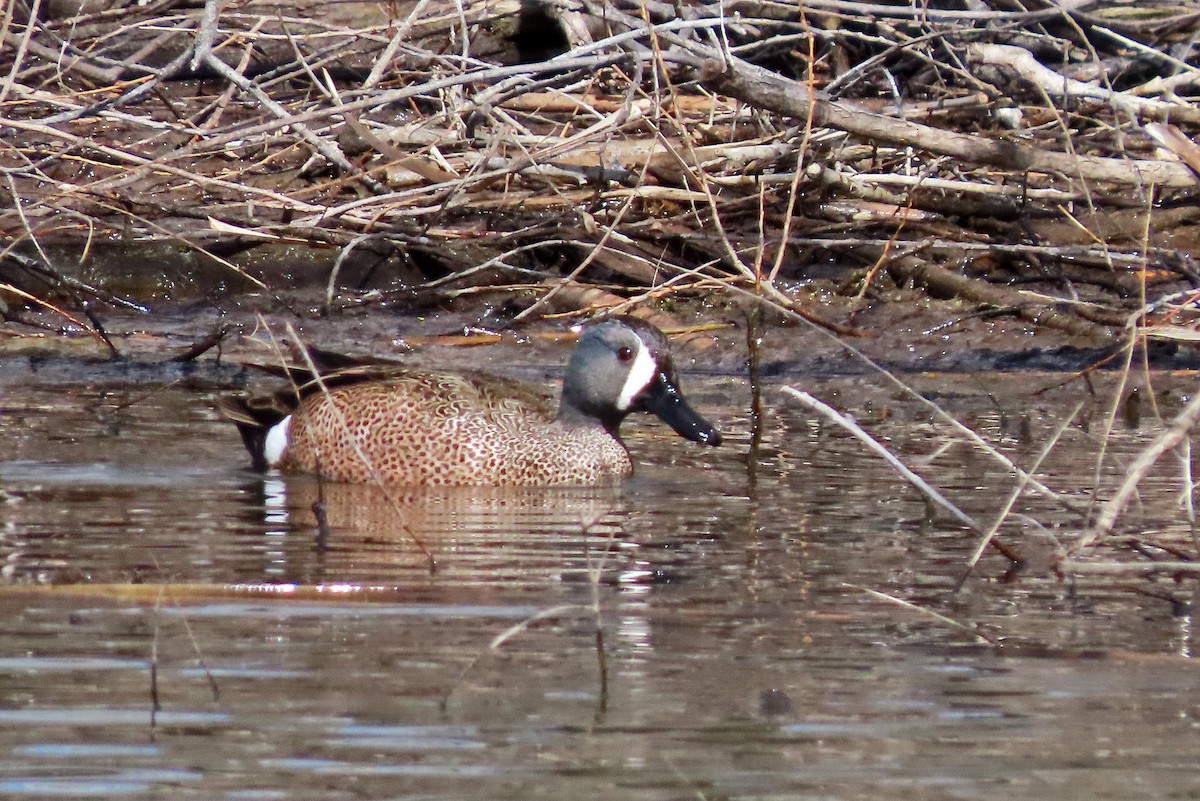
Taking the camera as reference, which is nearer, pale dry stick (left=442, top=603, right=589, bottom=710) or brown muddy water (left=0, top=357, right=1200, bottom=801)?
brown muddy water (left=0, top=357, right=1200, bottom=801)

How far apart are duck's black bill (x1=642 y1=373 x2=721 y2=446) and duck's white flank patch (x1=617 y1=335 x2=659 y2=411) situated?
3 centimetres

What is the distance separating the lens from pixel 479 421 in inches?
260

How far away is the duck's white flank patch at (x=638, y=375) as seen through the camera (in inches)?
271

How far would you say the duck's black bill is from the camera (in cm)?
672

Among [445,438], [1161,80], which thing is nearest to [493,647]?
[445,438]

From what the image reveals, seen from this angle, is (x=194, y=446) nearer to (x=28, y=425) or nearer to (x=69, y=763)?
(x=28, y=425)

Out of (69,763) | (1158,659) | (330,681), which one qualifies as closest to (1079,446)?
(1158,659)

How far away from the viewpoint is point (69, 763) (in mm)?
3021

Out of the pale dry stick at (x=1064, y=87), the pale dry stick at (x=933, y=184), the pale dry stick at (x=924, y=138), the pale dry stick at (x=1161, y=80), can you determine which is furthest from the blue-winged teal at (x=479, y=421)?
the pale dry stick at (x=1161, y=80)

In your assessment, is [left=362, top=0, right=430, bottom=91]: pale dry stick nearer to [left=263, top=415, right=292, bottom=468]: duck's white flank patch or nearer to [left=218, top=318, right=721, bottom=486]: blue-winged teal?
[left=218, top=318, right=721, bottom=486]: blue-winged teal

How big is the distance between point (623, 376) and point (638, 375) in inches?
1.9

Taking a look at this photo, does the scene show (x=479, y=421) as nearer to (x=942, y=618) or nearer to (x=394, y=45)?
(x=394, y=45)

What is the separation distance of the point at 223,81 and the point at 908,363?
4.41 metres

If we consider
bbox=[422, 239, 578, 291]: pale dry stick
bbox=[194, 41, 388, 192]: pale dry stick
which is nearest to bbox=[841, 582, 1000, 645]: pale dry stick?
bbox=[194, 41, 388, 192]: pale dry stick
